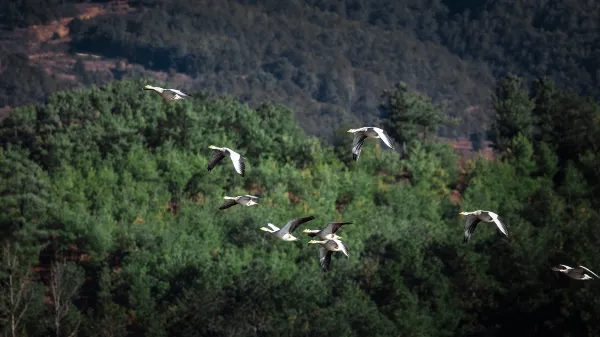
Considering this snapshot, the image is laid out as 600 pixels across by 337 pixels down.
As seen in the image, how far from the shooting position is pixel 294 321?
74.0 metres

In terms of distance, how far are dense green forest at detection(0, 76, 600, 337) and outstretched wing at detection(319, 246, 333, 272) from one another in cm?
3786

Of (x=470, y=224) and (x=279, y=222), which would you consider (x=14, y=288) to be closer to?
(x=279, y=222)

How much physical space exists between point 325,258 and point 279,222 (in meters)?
60.3

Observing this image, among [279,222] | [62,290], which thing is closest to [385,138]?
[62,290]

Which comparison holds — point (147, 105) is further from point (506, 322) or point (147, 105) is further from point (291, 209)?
point (506, 322)

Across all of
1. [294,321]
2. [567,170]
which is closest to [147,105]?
[567,170]

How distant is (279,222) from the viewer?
93438 mm

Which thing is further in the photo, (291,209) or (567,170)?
(567,170)

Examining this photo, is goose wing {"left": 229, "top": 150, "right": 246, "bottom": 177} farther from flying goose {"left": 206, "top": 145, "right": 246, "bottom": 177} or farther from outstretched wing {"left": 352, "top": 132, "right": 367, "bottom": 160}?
outstretched wing {"left": 352, "top": 132, "right": 367, "bottom": 160}

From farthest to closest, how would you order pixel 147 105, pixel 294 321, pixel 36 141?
pixel 147 105
pixel 36 141
pixel 294 321

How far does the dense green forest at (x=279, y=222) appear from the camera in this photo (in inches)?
2995

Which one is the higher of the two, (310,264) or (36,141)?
(310,264)

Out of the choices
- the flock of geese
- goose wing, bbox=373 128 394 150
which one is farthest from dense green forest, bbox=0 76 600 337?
goose wing, bbox=373 128 394 150

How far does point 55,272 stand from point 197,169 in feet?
92.0
